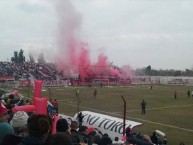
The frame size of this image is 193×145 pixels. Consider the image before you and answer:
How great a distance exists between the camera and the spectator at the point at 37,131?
11.1 feet

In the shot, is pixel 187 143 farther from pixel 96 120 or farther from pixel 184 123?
pixel 184 123

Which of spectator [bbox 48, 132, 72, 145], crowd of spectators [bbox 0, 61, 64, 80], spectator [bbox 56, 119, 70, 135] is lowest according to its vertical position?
spectator [bbox 56, 119, 70, 135]

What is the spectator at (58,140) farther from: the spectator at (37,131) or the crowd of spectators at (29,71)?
the crowd of spectators at (29,71)

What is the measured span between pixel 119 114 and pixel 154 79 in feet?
235

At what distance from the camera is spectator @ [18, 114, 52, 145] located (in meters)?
3.39

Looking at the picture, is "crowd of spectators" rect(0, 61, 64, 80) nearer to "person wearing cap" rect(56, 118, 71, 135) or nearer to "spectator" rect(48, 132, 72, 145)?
"person wearing cap" rect(56, 118, 71, 135)

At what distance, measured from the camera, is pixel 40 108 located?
7.31m

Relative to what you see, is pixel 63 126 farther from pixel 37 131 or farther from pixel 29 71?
pixel 29 71

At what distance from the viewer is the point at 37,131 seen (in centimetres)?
344

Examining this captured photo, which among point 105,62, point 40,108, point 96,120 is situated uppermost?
point 105,62

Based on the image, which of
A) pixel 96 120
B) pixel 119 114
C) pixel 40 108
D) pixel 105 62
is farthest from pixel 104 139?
pixel 105 62

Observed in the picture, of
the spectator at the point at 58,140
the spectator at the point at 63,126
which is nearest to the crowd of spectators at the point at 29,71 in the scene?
the spectator at the point at 63,126

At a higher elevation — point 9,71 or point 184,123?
point 9,71

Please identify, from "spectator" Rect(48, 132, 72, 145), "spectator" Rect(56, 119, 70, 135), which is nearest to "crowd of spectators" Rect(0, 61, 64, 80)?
"spectator" Rect(56, 119, 70, 135)
